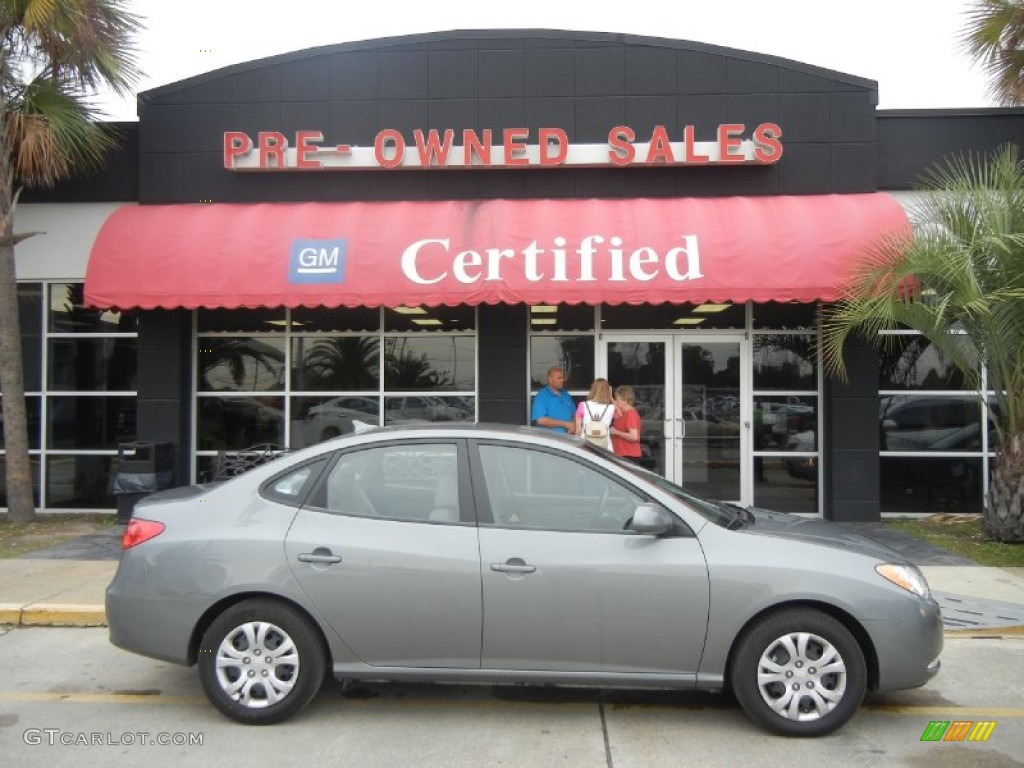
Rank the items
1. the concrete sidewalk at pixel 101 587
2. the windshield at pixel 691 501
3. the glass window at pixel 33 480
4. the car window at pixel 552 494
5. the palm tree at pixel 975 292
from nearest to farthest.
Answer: the car window at pixel 552 494, the windshield at pixel 691 501, the concrete sidewalk at pixel 101 587, the palm tree at pixel 975 292, the glass window at pixel 33 480

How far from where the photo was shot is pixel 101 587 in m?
7.52

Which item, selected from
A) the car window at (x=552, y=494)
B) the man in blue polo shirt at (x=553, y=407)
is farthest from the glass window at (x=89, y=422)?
the car window at (x=552, y=494)

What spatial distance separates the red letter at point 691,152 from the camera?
421 inches

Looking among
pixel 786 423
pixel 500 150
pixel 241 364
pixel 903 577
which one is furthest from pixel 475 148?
pixel 903 577

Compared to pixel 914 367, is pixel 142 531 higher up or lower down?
lower down

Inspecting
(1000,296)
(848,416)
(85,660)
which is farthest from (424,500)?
(848,416)

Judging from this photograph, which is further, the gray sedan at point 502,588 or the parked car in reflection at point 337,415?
the parked car in reflection at point 337,415

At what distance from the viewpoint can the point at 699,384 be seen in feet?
36.9

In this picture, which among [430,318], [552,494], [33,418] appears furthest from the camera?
[33,418]

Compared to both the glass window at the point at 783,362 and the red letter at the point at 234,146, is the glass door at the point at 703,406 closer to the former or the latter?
the glass window at the point at 783,362

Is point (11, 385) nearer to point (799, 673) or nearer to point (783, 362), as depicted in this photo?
point (783, 362)

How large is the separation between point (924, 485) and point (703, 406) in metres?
3.04

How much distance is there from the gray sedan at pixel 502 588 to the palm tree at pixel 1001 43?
29.8ft

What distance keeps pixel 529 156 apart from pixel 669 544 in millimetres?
7393
